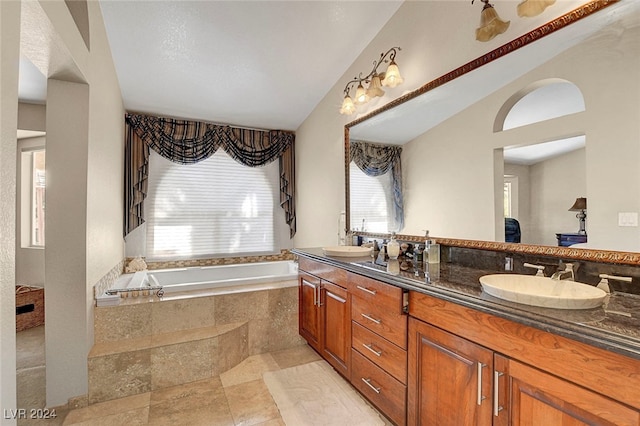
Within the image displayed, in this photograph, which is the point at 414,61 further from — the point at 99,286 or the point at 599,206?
the point at 99,286

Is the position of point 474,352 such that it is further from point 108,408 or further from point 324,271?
point 108,408

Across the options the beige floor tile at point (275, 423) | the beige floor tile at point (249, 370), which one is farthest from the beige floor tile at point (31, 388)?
the beige floor tile at point (275, 423)

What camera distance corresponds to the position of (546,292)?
4.20ft

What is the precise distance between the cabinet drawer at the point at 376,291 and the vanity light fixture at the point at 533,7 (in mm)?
1491

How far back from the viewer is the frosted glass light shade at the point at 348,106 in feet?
9.45

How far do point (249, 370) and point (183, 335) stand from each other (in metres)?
0.58

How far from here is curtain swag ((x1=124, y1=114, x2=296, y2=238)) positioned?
350 centimetres

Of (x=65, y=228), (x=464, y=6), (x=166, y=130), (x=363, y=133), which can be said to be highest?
(x=464, y=6)

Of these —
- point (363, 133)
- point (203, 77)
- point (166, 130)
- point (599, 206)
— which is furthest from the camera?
point (166, 130)

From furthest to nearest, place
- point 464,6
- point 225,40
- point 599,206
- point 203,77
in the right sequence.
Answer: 1. point 203,77
2. point 225,40
3. point 464,6
4. point 599,206

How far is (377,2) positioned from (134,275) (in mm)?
3391

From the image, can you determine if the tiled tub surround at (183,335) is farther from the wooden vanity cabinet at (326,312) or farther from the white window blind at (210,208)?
the white window blind at (210,208)

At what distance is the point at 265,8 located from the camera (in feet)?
7.72

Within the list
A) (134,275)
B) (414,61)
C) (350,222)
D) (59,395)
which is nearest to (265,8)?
(414,61)
